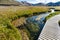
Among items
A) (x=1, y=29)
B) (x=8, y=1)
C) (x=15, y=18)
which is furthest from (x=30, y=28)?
(x=8, y=1)

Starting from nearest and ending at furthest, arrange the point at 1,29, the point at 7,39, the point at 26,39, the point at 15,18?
the point at 7,39
the point at 1,29
the point at 26,39
the point at 15,18

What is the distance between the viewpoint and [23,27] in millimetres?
8414

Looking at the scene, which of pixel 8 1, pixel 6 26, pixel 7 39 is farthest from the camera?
pixel 8 1

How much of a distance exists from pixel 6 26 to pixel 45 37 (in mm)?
2080

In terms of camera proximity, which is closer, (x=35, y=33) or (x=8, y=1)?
(x=35, y=33)

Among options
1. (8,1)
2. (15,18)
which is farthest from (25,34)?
(8,1)

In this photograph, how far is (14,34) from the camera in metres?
6.25

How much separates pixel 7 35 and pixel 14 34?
495 mm

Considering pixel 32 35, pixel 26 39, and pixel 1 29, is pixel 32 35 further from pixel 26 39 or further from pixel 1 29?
pixel 1 29

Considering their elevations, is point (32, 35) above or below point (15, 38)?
below

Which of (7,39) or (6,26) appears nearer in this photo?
(7,39)

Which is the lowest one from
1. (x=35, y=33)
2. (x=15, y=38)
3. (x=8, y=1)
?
(x=8, y=1)

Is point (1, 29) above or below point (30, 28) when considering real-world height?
above

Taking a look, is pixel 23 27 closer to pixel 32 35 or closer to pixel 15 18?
pixel 32 35
